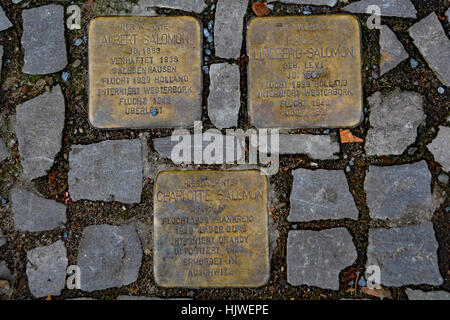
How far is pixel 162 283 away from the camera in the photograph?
7.52ft

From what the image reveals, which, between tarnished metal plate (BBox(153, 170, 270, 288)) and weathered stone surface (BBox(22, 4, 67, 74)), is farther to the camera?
weathered stone surface (BBox(22, 4, 67, 74))

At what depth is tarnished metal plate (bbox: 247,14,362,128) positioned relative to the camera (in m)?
2.28

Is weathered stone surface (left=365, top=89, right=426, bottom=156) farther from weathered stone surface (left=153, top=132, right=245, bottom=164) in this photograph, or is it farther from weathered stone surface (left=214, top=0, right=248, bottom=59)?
weathered stone surface (left=214, top=0, right=248, bottom=59)

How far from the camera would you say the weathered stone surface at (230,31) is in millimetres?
2340

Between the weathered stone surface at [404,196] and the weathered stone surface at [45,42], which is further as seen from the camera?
the weathered stone surface at [45,42]

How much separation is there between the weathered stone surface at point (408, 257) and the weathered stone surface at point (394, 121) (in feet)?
1.84

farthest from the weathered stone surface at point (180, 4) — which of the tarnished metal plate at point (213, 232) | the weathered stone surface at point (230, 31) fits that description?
the tarnished metal plate at point (213, 232)

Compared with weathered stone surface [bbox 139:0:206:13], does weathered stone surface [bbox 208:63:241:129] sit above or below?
below

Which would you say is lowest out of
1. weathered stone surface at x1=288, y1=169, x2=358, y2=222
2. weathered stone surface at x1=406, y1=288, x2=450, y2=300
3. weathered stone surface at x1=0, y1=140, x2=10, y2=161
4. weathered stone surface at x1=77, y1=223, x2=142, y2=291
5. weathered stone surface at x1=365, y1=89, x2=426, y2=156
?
weathered stone surface at x1=406, y1=288, x2=450, y2=300

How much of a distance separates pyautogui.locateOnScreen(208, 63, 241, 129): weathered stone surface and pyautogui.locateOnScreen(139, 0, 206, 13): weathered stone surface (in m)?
0.53

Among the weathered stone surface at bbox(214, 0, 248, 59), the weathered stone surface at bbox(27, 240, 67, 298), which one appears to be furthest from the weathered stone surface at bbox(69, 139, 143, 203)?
the weathered stone surface at bbox(214, 0, 248, 59)

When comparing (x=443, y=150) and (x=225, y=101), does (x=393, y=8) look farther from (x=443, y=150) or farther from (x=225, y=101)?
(x=225, y=101)

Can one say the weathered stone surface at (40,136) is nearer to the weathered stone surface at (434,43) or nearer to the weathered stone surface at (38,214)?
the weathered stone surface at (38,214)
